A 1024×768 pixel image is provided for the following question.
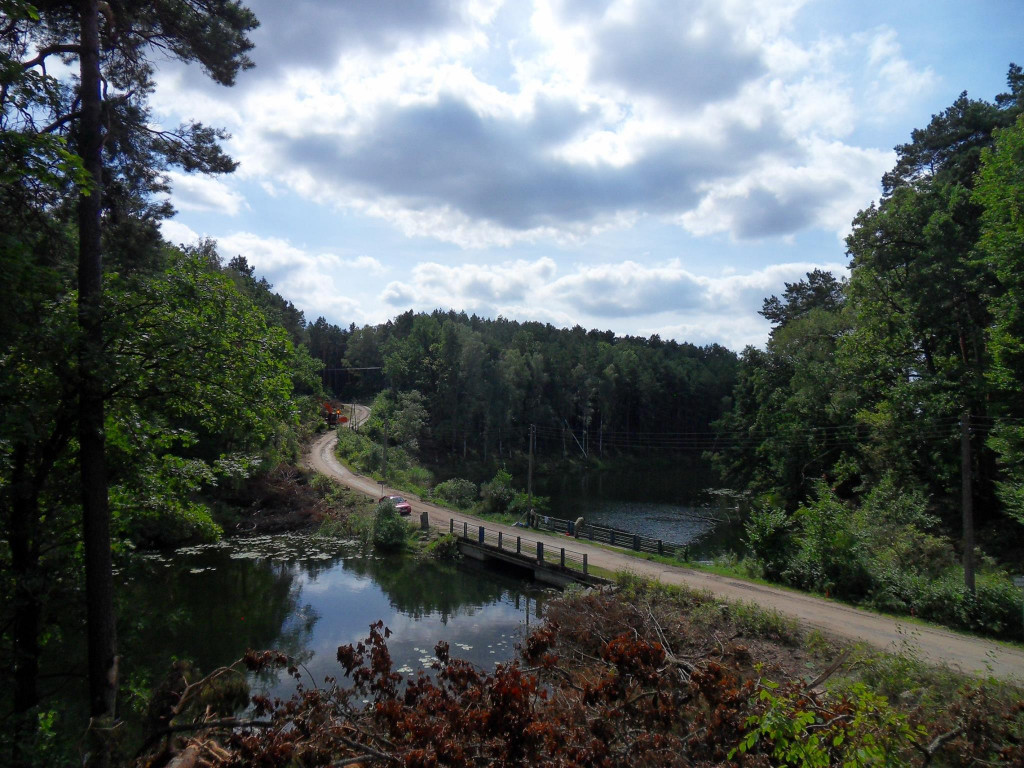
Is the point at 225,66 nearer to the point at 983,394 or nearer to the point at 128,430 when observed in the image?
the point at 128,430

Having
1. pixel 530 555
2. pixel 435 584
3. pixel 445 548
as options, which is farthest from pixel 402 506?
pixel 530 555

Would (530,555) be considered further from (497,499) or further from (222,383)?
(222,383)

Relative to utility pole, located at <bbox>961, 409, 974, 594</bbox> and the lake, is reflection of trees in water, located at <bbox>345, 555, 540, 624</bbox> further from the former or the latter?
utility pole, located at <bbox>961, 409, 974, 594</bbox>

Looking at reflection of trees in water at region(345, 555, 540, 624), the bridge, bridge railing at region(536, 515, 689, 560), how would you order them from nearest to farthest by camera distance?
reflection of trees in water at region(345, 555, 540, 624), the bridge, bridge railing at region(536, 515, 689, 560)

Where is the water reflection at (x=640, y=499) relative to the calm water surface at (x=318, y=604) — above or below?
below

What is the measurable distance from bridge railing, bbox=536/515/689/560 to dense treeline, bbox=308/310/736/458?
33.2 m

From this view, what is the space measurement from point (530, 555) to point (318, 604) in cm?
834

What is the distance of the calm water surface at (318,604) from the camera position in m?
15.7

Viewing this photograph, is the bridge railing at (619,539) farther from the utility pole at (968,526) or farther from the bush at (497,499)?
the utility pole at (968,526)

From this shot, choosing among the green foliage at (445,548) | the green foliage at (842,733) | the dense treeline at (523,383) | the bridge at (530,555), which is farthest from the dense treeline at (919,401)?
the dense treeline at (523,383)

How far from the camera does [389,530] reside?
28.9m

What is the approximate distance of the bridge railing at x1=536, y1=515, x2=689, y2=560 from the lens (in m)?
24.2

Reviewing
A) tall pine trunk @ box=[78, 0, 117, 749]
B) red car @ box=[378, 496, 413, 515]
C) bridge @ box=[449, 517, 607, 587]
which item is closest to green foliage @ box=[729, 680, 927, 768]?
tall pine trunk @ box=[78, 0, 117, 749]

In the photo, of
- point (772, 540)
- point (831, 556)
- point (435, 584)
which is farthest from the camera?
point (435, 584)
